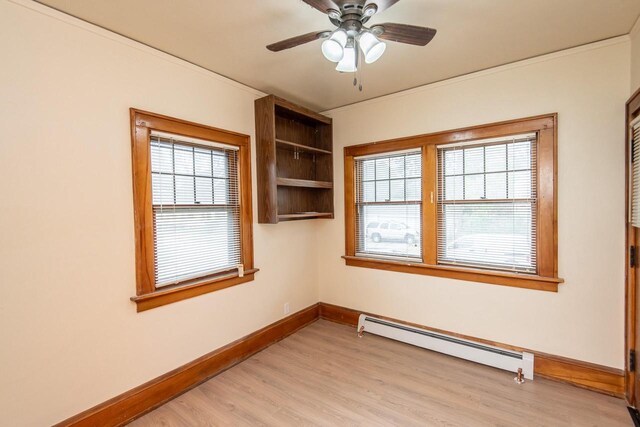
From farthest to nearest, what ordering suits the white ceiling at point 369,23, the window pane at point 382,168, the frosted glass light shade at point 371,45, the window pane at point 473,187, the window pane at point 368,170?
1. the window pane at point 368,170
2. the window pane at point 382,168
3. the window pane at point 473,187
4. the white ceiling at point 369,23
5. the frosted glass light shade at point 371,45

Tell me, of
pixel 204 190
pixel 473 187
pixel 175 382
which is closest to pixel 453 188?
pixel 473 187

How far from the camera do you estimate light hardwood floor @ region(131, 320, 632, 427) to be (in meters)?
2.04

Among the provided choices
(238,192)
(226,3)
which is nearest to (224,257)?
(238,192)

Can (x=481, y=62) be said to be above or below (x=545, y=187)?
above

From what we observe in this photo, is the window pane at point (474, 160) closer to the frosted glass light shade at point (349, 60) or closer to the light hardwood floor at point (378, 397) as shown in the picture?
the frosted glass light shade at point (349, 60)

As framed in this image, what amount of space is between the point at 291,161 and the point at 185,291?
1.79 metres

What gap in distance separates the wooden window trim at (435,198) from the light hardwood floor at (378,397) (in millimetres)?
809

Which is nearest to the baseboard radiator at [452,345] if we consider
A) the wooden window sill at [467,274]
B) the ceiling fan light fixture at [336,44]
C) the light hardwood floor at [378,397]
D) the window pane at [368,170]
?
the light hardwood floor at [378,397]

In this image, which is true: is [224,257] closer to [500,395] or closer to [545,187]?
[500,395]

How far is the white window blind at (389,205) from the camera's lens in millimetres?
3160

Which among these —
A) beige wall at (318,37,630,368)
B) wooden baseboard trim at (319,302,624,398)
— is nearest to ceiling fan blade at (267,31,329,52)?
beige wall at (318,37,630,368)

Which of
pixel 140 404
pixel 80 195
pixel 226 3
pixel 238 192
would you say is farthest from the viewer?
pixel 238 192

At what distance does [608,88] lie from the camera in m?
2.22

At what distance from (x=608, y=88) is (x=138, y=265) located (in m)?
3.72
